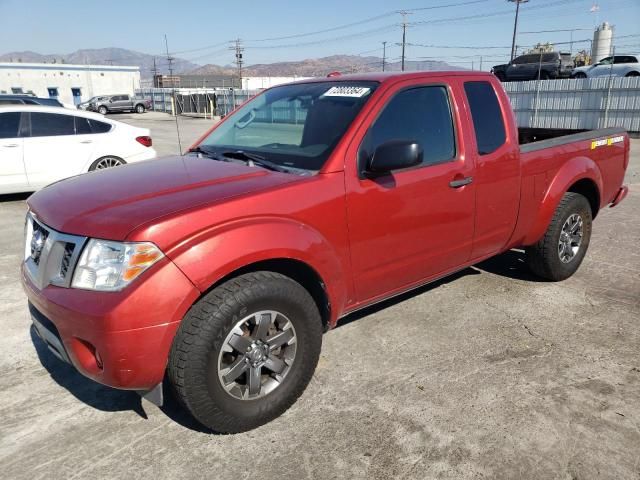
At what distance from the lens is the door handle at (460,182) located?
11.3 feet

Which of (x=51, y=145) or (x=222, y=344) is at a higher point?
(x=51, y=145)

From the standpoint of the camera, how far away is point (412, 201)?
3.24 metres

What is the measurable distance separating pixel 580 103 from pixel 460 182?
1745 cm

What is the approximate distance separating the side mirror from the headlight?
130 centimetres

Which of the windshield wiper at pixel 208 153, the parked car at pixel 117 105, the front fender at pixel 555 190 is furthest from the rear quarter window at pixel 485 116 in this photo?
the parked car at pixel 117 105

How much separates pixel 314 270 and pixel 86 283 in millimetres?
1131

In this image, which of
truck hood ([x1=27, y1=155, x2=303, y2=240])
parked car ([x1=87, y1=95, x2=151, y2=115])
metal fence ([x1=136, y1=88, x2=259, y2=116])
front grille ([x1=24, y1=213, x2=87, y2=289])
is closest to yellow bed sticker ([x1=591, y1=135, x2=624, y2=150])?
truck hood ([x1=27, y1=155, x2=303, y2=240])

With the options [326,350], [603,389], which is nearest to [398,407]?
[326,350]

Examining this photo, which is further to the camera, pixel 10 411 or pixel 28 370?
Result: pixel 28 370

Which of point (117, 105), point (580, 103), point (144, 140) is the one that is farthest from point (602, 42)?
point (144, 140)

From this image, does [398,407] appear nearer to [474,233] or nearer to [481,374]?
[481,374]

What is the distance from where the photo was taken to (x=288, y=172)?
2.95 metres

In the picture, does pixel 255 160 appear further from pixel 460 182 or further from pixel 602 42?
pixel 602 42

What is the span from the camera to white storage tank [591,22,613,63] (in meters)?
38.7
